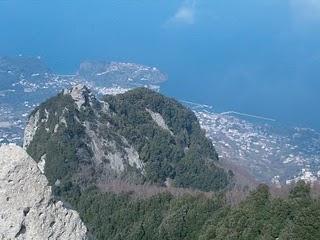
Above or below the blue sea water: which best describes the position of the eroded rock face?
below

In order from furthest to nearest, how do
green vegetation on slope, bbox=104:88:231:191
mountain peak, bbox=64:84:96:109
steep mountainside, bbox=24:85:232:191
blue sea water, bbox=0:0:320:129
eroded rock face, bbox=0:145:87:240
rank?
blue sea water, bbox=0:0:320:129 < mountain peak, bbox=64:84:96:109 < green vegetation on slope, bbox=104:88:231:191 < steep mountainside, bbox=24:85:232:191 < eroded rock face, bbox=0:145:87:240

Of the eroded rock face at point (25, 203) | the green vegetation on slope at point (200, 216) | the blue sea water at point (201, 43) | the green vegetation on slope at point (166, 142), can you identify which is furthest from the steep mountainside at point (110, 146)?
the blue sea water at point (201, 43)

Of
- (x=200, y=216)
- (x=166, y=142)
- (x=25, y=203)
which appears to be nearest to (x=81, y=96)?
(x=166, y=142)

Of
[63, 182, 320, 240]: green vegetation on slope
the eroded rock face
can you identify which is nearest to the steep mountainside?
[63, 182, 320, 240]: green vegetation on slope

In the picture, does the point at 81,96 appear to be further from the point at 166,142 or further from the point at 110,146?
the point at 166,142

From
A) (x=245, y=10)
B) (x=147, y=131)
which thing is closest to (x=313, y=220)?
(x=147, y=131)

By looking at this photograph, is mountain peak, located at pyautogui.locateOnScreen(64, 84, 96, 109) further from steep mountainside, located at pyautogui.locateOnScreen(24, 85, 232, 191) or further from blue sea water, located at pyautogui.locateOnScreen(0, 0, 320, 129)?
blue sea water, located at pyautogui.locateOnScreen(0, 0, 320, 129)

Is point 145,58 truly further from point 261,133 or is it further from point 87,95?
point 87,95
